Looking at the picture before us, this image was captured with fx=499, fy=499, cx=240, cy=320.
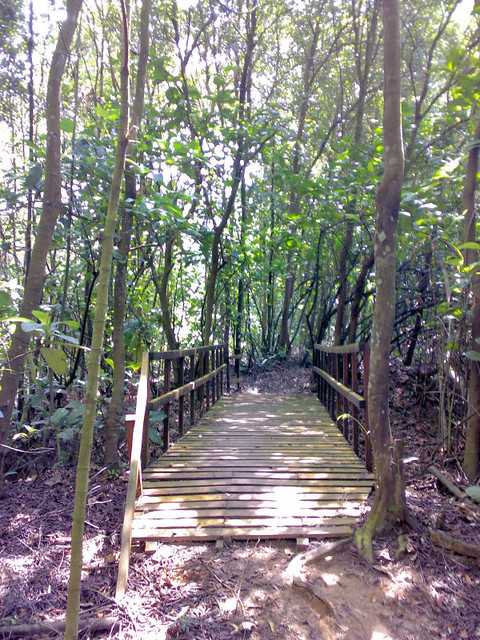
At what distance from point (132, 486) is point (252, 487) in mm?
1036

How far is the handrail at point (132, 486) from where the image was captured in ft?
9.72

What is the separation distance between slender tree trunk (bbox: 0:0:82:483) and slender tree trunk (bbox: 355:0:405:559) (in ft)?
8.34

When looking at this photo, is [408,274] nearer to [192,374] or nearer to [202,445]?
[192,374]

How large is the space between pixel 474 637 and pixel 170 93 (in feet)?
23.5

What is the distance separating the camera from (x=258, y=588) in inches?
114

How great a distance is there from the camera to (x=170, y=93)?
7.27m

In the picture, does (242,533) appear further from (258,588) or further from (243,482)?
(243,482)

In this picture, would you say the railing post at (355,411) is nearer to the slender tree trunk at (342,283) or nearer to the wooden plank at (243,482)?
the wooden plank at (243,482)

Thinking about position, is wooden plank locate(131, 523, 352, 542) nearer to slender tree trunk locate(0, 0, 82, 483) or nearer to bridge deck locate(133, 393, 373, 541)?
bridge deck locate(133, 393, 373, 541)

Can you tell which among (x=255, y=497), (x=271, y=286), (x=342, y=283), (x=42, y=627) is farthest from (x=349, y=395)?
(x=271, y=286)

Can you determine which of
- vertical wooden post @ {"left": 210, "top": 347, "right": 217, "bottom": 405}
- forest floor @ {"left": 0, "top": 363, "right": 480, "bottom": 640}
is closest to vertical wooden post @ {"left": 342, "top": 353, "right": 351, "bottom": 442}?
forest floor @ {"left": 0, "top": 363, "right": 480, "bottom": 640}

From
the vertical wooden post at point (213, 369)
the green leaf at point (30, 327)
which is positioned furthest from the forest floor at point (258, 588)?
the vertical wooden post at point (213, 369)

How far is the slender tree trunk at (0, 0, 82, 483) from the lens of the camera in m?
4.09

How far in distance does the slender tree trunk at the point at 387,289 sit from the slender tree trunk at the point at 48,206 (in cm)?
254
